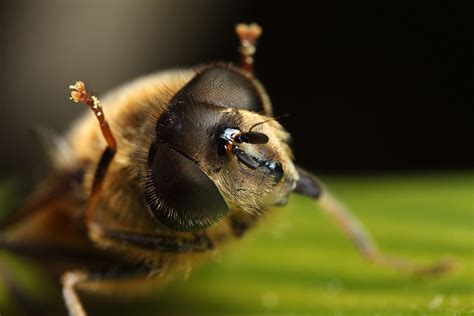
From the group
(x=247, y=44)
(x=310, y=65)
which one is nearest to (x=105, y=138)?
(x=247, y=44)

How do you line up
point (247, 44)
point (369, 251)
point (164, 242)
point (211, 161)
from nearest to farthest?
point (211, 161) < point (164, 242) < point (247, 44) < point (369, 251)

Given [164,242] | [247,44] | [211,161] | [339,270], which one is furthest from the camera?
[339,270]

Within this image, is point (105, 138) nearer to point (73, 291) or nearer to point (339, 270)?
point (73, 291)

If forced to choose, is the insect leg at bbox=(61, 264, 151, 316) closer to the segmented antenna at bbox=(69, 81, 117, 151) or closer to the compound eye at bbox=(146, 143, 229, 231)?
the compound eye at bbox=(146, 143, 229, 231)

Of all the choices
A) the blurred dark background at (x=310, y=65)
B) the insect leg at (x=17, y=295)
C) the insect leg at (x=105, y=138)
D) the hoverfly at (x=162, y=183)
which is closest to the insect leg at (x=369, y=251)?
the hoverfly at (x=162, y=183)

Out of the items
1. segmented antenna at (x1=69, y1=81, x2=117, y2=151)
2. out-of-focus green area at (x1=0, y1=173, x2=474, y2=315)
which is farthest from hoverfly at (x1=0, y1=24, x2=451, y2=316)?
out-of-focus green area at (x1=0, y1=173, x2=474, y2=315)

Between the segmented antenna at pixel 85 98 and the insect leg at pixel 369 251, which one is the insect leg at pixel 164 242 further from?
the insect leg at pixel 369 251

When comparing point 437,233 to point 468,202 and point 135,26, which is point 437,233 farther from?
point 135,26
